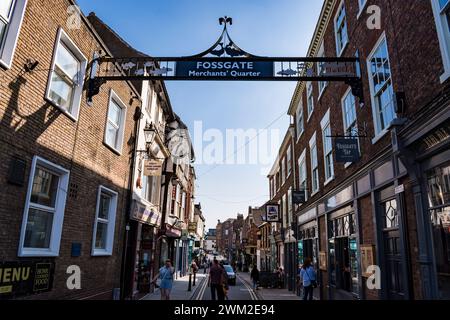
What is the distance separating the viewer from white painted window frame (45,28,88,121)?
23.9 feet

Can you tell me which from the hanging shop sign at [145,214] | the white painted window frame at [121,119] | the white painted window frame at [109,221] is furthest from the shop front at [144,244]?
the white painted window frame at [121,119]

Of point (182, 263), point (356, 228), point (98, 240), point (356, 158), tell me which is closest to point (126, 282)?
point (98, 240)

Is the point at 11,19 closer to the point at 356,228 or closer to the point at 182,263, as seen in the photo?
the point at 356,228

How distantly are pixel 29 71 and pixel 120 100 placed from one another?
4.98 metres

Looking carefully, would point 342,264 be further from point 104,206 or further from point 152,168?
point 104,206

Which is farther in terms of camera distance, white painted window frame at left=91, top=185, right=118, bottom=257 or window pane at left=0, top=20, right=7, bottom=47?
white painted window frame at left=91, top=185, right=118, bottom=257

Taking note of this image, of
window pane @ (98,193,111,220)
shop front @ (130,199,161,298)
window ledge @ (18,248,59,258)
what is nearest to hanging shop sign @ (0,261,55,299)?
window ledge @ (18,248,59,258)

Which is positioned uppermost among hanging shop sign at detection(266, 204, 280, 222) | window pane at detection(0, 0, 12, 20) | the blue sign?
the blue sign

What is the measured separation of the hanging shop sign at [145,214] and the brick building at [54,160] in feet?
5.37

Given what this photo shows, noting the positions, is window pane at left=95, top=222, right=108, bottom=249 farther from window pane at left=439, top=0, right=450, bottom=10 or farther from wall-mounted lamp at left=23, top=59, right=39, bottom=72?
window pane at left=439, top=0, right=450, bottom=10

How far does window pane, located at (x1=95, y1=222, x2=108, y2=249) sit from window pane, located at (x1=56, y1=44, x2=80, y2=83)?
4.54 meters

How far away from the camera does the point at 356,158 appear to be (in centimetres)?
908

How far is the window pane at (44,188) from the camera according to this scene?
7.00 metres
